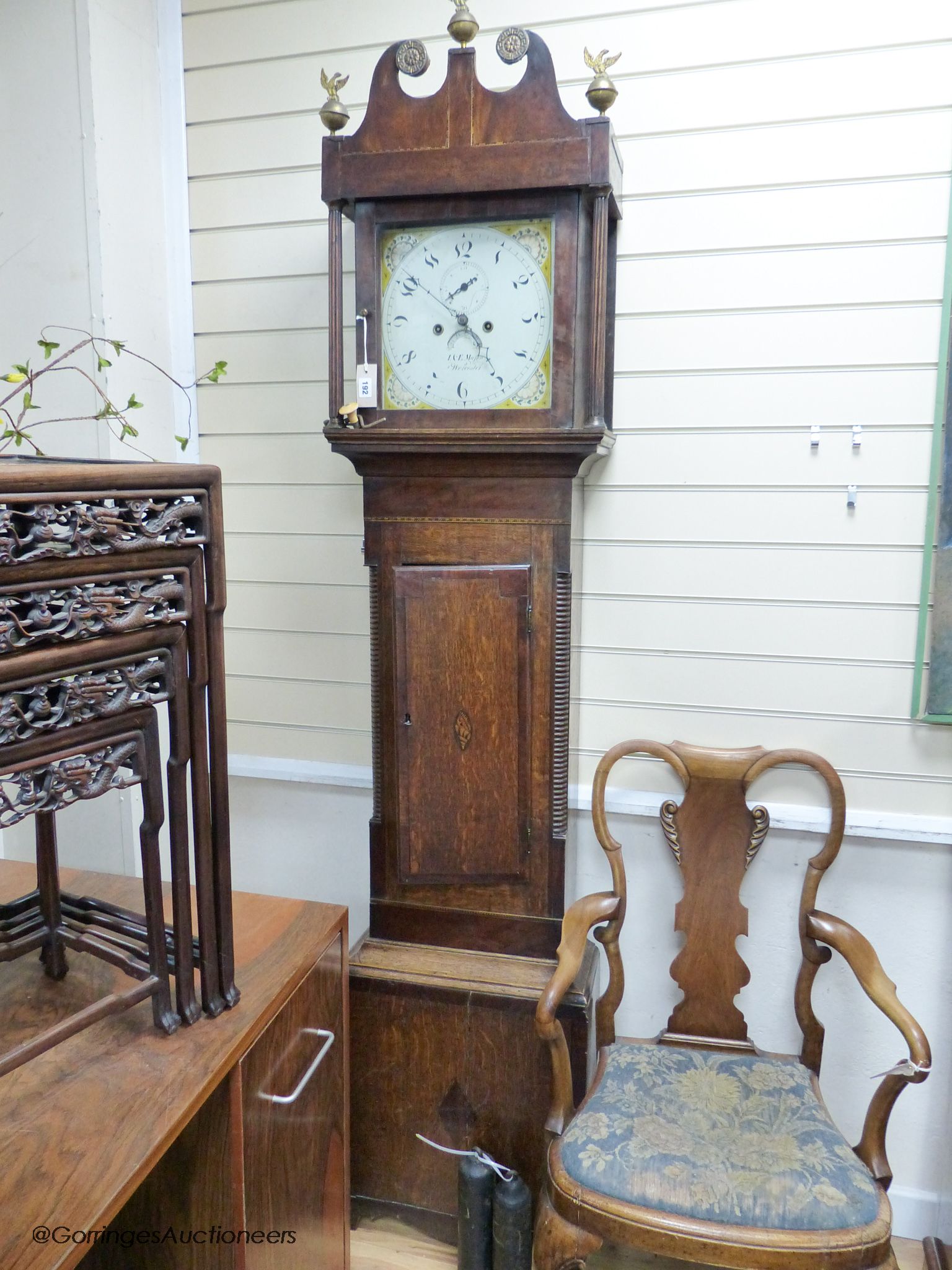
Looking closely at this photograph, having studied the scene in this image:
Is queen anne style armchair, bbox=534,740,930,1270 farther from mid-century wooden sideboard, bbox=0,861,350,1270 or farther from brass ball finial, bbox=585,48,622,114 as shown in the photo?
brass ball finial, bbox=585,48,622,114

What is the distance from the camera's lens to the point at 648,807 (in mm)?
1945

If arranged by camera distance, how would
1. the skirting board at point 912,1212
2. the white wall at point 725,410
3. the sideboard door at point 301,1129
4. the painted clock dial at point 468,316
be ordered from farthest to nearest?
the skirting board at point 912,1212 → the white wall at point 725,410 → the painted clock dial at point 468,316 → the sideboard door at point 301,1129

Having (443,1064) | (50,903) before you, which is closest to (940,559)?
(443,1064)

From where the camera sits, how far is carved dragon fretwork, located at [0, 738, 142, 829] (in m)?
0.97

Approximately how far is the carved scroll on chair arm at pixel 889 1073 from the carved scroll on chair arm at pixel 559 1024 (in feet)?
1.60

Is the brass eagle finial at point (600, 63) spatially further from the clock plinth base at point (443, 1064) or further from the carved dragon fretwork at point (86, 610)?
the clock plinth base at point (443, 1064)

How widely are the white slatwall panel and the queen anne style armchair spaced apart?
0.15m

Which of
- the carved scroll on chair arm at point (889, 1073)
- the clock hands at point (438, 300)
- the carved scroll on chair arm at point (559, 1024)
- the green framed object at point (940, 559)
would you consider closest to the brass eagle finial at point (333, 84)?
the clock hands at point (438, 300)

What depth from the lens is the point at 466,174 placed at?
1569mm

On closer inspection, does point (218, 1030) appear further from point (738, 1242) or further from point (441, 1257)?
point (441, 1257)

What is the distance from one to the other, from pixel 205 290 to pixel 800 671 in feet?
5.10

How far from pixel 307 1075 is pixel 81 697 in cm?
76

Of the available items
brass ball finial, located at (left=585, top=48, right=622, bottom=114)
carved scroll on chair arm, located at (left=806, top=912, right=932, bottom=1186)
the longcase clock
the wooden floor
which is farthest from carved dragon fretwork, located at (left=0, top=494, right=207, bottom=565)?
the wooden floor

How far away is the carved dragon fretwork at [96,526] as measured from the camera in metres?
0.93
